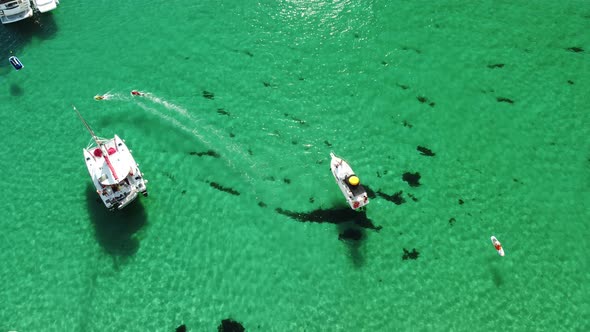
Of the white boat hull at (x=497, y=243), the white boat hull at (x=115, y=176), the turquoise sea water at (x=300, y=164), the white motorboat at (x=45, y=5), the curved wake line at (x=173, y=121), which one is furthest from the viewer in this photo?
the white motorboat at (x=45, y=5)

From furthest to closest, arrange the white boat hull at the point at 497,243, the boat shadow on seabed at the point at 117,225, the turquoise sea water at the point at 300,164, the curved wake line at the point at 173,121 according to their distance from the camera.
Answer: the curved wake line at the point at 173,121 < the boat shadow on seabed at the point at 117,225 < the white boat hull at the point at 497,243 < the turquoise sea water at the point at 300,164

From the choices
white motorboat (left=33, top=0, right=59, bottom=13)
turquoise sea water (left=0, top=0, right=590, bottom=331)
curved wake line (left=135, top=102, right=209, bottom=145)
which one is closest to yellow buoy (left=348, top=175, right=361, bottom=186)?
turquoise sea water (left=0, top=0, right=590, bottom=331)

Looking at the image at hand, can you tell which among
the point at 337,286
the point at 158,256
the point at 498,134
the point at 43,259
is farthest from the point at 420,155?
the point at 43,259

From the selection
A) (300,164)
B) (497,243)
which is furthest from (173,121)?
(497,243)

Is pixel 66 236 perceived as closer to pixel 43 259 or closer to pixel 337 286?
pixel 43 259

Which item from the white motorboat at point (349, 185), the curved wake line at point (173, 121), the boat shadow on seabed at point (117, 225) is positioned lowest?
the boat shadow on seabed at point (117, 225)

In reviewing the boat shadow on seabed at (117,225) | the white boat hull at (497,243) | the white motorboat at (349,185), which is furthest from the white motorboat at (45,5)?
the white boat hull at (497,243)

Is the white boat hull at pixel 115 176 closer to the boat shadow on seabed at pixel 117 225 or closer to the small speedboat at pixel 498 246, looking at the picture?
the boat shadow on seabed at pixel 117 225
